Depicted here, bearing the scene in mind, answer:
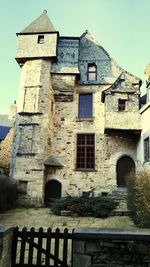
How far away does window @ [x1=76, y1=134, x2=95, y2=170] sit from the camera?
54.2ft

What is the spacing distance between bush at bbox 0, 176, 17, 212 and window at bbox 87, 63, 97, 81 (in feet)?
29.8

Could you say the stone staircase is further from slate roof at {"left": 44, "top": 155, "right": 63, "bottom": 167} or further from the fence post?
the fence post

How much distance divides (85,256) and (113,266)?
1.54 ft

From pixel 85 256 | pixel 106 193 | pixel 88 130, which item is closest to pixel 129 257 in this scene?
pixel 85 256

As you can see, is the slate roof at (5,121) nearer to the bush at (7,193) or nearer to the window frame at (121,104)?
the bush at (7,193)

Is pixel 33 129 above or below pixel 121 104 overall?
below

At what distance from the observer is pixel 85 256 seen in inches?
154

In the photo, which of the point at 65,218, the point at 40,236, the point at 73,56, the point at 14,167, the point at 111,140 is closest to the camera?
the point at 40,236

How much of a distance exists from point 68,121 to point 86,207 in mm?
7065

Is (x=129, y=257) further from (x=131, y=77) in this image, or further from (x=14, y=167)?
(x=131, y=77)

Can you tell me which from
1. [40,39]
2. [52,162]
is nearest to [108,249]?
[52,162]

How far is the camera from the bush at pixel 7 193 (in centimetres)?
1228

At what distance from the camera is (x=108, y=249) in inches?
154

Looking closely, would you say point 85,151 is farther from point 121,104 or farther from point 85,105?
point 121,104
